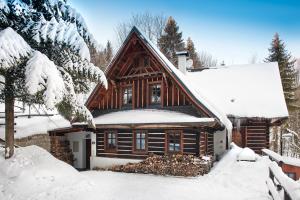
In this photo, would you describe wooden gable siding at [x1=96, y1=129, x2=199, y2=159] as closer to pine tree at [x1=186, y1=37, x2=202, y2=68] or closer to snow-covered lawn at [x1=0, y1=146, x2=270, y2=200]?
snow-covered lawn at [x1=0, y1=146, x2=270, y2=200]

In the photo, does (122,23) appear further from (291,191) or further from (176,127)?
(291,191)

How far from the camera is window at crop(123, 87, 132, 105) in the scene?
1956 centimetres

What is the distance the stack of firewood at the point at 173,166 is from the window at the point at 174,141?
656 millimetres

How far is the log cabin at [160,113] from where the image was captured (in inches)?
655

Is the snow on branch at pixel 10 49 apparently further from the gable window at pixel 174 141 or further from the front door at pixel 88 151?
the front door at pixel 88 151

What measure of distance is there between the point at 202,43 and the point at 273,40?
19.8 meters

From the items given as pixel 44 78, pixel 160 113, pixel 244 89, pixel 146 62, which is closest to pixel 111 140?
pixel 160 113

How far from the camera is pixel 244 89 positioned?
23906mm

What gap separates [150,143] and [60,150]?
612cm

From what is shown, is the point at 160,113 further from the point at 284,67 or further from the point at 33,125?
the point at 284,67

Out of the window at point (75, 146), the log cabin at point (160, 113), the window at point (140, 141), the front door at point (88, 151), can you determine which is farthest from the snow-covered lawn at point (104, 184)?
the window at point (75, 146)

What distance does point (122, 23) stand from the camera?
41.0 metres

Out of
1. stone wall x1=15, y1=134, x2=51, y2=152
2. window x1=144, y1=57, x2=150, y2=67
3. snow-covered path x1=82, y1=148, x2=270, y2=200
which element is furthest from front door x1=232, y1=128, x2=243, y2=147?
stone wall x1=15, y1=134, x2=51, y2=152

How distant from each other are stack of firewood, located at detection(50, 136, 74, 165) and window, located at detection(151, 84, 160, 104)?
6.52 meters
